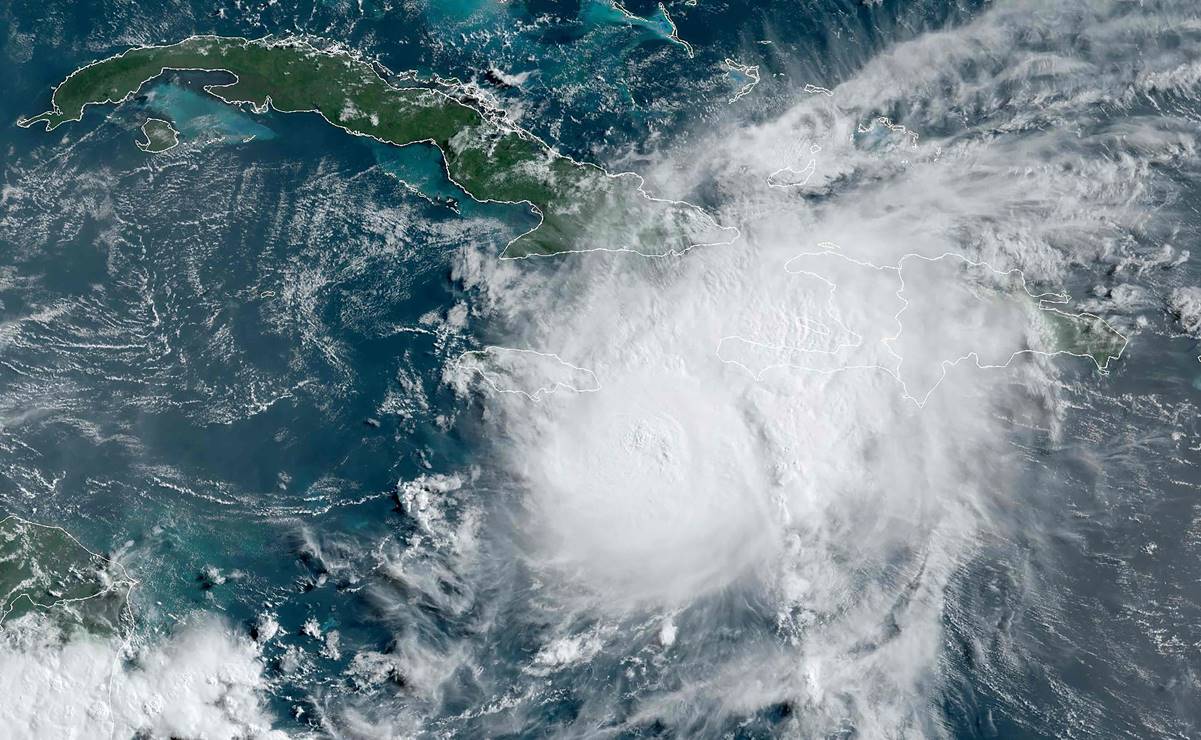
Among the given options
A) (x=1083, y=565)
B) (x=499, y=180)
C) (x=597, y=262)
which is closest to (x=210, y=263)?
(x=499, y=180)

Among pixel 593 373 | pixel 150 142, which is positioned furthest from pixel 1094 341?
pixel 150 142

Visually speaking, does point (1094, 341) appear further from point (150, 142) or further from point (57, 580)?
point (57, 580)

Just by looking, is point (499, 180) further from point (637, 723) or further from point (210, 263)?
point (637, 723)

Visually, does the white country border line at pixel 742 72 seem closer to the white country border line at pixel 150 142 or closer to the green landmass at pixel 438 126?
the green landmass at pixel 438 126

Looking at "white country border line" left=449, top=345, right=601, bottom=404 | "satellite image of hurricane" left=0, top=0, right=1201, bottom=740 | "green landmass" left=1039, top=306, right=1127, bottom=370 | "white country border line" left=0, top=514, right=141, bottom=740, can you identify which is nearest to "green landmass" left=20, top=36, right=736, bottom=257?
"satellite image of hurricane" left=0, top=0, right=1201, bottom=740

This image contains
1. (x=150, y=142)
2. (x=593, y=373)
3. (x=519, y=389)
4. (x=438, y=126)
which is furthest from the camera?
(x=438, y=126)

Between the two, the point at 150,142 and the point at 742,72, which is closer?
the point at 150,142
